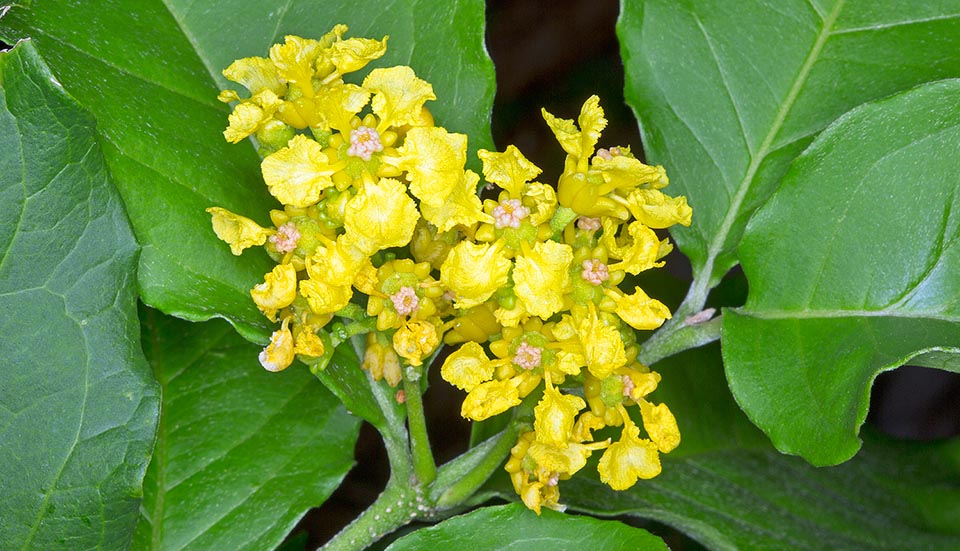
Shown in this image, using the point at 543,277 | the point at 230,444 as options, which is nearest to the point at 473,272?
the point at 543,277

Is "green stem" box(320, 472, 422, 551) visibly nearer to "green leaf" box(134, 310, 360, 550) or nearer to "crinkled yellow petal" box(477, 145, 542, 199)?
"green leaf" box(134, 310, 360, 550)

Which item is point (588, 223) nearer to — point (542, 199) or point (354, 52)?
point (542, 199)

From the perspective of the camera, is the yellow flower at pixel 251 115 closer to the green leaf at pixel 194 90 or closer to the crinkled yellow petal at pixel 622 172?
the green leaf at pixel 194 90

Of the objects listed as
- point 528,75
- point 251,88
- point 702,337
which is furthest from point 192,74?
point 528,75

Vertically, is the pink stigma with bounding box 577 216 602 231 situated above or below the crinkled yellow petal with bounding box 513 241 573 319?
below

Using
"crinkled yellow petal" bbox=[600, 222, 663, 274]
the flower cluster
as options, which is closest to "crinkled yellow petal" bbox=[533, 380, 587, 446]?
the flower cluster

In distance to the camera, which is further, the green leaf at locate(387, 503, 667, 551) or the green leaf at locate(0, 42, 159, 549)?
the green leaf at locate(387, 503, 667, 551)
